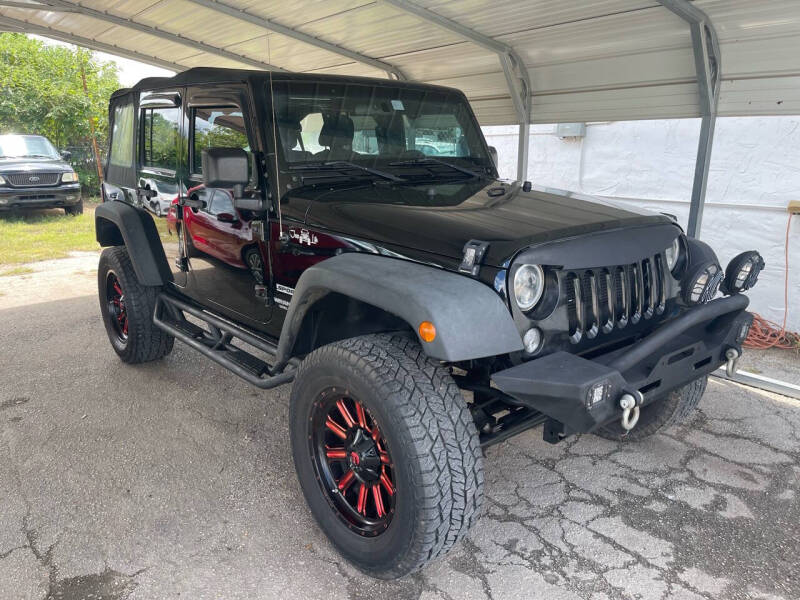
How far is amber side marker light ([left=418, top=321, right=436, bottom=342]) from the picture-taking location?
1.97 m

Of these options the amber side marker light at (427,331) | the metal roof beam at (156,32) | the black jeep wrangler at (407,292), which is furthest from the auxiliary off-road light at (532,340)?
the metal roof beam at (156,32)

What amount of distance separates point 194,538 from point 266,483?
0.49 m

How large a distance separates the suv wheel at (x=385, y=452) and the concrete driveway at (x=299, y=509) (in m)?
0.20

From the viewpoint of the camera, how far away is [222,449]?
3420mm

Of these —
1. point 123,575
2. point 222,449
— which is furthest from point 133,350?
point 123,575

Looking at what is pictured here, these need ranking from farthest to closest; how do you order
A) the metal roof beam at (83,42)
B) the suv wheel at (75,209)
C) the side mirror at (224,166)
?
the suv wheel at (75,209)
the metal roof beam at (83,42)
the side mirror at (224,166)

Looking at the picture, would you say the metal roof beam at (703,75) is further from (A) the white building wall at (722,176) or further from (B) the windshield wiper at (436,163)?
(A) the white building wall at (722,176)

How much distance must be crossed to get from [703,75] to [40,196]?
39.0 ft

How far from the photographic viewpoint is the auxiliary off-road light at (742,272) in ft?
9.18

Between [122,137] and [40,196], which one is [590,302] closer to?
[122,137]

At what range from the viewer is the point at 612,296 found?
8.09 feet

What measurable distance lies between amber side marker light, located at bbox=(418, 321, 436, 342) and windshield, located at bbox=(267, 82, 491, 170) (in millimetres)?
1322

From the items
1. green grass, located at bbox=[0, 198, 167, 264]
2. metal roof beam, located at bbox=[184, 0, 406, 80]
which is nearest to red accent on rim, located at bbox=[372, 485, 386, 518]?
metal roof beam, located at bbox=[184, 0, 406, 80]

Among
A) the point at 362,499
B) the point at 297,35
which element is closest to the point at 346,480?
the point at 362,499
